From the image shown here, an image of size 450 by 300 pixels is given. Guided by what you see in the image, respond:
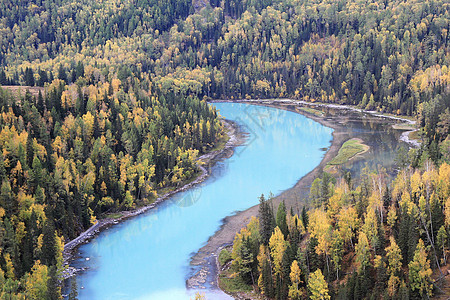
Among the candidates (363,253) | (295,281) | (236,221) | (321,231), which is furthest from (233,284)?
(236,221)

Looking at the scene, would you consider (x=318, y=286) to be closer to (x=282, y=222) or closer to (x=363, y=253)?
(x=363, y=253)

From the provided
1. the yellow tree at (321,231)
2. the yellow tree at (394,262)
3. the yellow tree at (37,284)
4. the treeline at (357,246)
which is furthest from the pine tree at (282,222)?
the yellow tree at (37,284)

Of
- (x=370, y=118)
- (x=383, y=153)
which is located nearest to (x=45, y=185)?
(x=383, y=153)

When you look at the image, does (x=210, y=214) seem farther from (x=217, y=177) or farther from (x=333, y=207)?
(x=333, y=207)

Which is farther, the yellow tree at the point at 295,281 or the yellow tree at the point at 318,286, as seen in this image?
the yellow tree at the point at 295,281

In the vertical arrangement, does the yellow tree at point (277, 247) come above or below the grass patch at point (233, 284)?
above

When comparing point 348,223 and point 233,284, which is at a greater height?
point 348,223

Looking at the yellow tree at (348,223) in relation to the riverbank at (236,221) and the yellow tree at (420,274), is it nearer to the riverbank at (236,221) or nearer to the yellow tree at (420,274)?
the yellow tree at (420,274)
